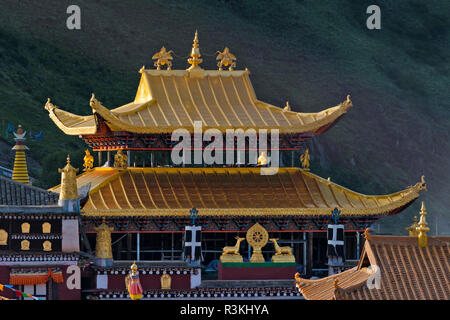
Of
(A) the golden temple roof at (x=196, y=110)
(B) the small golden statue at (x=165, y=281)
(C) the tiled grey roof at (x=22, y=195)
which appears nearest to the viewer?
(C) the tiled grey roof at (x=22, y=195)

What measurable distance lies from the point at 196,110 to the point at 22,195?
8859mm

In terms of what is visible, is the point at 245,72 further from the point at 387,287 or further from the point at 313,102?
the point at 313,102

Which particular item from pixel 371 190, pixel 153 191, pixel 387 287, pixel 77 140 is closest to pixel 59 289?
pixel 153 191

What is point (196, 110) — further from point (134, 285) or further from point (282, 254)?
point (134, 285)

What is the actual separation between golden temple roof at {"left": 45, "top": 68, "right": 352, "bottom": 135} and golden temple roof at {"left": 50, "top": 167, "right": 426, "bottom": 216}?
1.90 meters

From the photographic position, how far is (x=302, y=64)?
133250mm

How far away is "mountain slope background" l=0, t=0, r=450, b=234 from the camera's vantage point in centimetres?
11300

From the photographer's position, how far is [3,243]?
41.0 metres

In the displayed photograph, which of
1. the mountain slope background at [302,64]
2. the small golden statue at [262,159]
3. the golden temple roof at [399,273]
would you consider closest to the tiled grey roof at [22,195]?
the small golden statue at [262,159]

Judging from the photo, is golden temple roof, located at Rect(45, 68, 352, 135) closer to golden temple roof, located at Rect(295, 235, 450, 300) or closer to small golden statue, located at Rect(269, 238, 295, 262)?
small golden statue, located at Rect(269, 238, 295, 262)

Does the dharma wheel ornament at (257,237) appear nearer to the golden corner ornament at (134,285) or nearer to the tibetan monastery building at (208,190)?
the tibetan monastery building at (208,190)

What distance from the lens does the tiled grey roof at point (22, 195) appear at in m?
41.5

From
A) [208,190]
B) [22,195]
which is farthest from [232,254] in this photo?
[22,195]

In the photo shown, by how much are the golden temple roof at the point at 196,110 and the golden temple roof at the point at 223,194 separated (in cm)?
190
